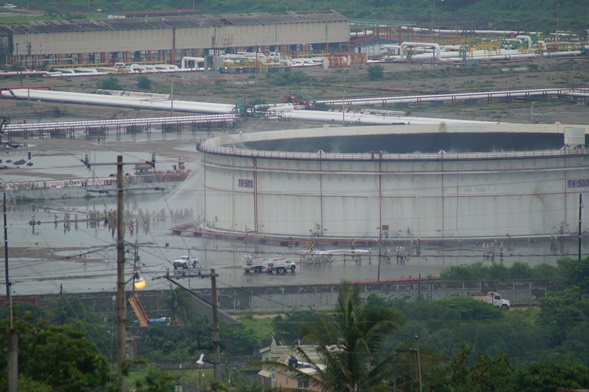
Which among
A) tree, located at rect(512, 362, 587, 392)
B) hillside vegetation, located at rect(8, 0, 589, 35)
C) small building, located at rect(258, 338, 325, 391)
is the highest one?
hillside vegetation, located at rect(8, 0, 589, 35)

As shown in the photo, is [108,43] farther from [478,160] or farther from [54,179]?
[478,160]

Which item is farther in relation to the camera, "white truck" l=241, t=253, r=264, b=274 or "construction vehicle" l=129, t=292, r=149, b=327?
"white truck" l=241, t=253, r=264, b=274

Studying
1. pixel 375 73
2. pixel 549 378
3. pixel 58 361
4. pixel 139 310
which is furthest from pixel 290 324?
pixel 375 73

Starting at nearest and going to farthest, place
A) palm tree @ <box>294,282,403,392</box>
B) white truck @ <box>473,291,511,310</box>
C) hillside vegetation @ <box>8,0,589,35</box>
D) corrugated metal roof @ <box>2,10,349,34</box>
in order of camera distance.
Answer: palm tree @ <box>294,282,403,392</box> < white truck @ <box>473,291,511,310</box> < corrugated metal roof @ <box>2,10,349,34</box> < hillside vegetation @ <box>8,0,589,35</box>

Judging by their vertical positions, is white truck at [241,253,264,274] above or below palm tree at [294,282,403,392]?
below

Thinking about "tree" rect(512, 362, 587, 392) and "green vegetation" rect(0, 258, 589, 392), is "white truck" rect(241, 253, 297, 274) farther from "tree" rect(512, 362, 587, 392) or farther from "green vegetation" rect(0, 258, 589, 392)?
"tree" rect(512, 362, 587, 392)

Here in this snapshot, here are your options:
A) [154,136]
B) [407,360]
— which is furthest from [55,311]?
[154,136]

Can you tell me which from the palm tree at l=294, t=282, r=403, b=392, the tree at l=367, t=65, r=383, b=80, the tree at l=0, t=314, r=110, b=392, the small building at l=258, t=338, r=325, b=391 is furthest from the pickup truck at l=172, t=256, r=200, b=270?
the tree at l=367, t=65, r=383, b=80

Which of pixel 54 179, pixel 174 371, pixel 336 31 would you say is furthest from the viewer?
pixel 336 31
